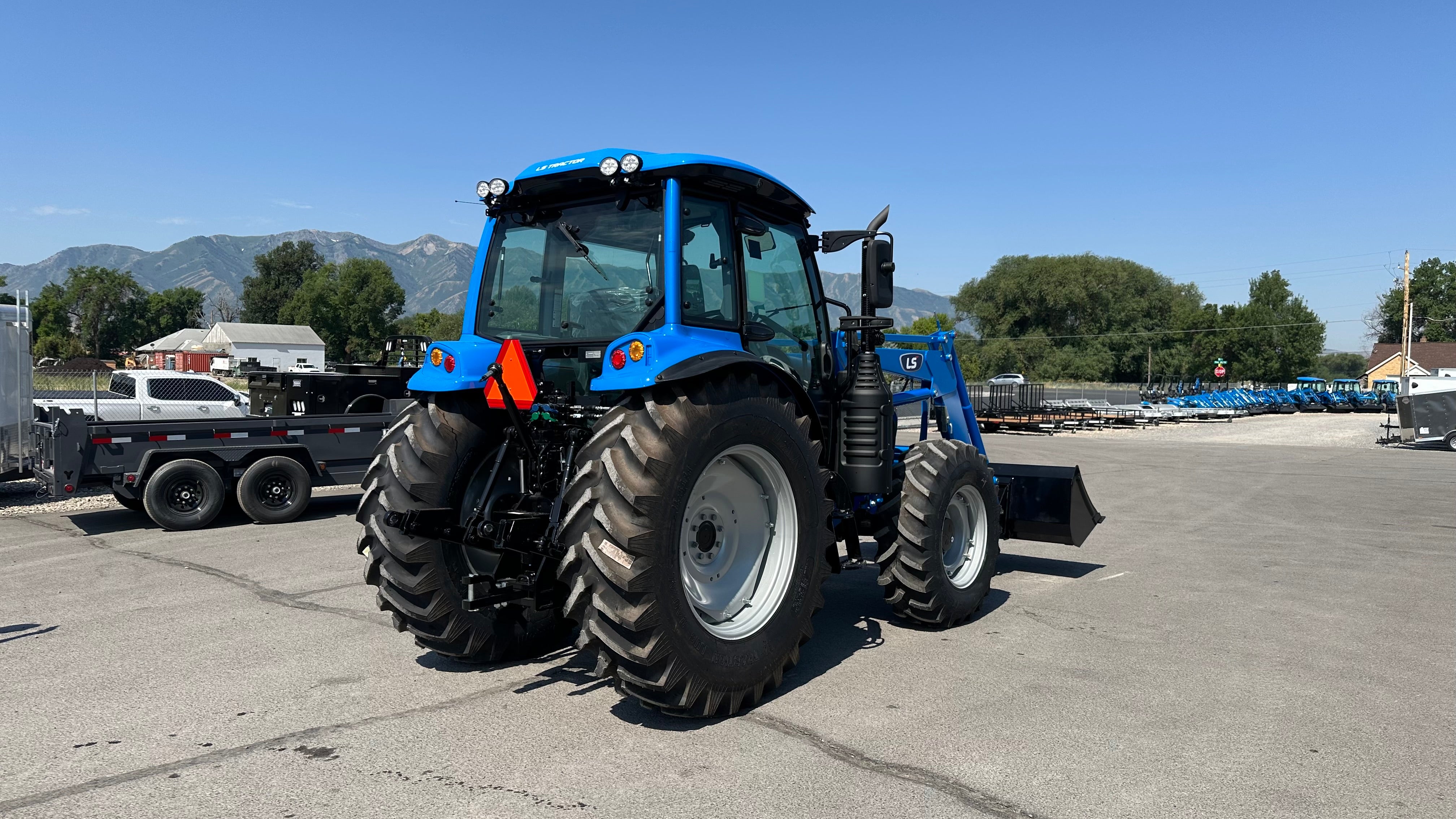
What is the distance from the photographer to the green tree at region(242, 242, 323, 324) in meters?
108

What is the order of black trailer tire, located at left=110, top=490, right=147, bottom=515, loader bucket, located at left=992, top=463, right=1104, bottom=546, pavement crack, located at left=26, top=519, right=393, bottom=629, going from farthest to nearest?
black trailer tire, located at left=110, top=490, right=147, bottom=515, loader bucket, located at left=992, top=463, right=1104, bottom=546, pavement crack, located at left=26, top=519, right=393, bottom=629

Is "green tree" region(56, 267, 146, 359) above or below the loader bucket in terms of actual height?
above

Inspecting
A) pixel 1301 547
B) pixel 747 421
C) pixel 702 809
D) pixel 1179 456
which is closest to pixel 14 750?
pixel 702 809

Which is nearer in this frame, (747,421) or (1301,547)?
(747,421)

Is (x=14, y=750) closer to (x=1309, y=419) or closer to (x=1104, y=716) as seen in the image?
(x=1104, y=716)

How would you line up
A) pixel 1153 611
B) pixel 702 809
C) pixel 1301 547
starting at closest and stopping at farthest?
pixel 702 809, pixel 1153 611, pixel 1301 547

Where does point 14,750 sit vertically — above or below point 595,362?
below

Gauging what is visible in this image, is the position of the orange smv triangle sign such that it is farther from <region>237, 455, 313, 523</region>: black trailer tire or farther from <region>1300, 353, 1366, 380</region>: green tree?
<region>1300, 353, 1366, 380</region>: green tree

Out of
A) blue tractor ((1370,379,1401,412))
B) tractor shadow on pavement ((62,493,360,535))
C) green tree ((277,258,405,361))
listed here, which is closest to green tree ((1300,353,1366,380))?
blue tractor ((1370,379,1401,412))

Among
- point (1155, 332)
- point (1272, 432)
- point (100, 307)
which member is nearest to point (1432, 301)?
point (1155, 332)

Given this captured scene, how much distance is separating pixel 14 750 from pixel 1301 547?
11.0m

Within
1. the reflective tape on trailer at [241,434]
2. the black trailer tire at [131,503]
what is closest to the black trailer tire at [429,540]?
the reflective tape on trailer at [241,434]

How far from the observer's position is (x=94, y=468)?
10328 millimetres

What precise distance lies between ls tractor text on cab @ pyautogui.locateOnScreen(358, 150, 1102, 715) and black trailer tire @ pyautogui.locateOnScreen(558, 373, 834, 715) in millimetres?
12
